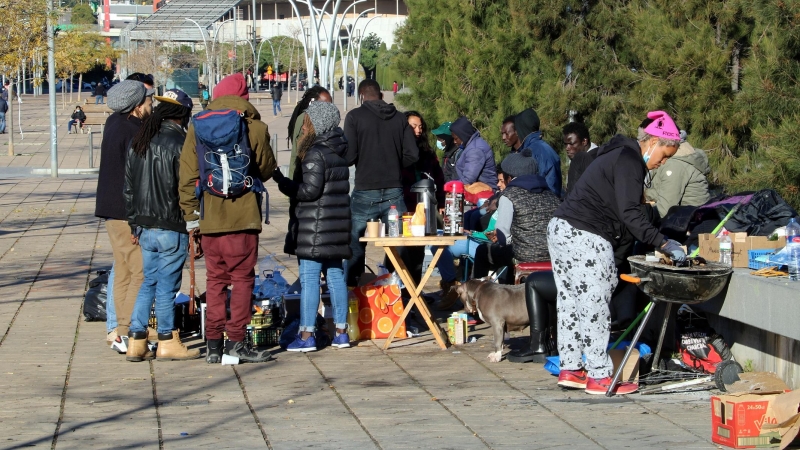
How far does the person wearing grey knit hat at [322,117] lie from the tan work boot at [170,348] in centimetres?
175

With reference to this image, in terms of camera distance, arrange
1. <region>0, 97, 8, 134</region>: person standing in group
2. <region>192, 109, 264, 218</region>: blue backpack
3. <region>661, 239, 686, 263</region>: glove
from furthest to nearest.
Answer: <region>0, 97, 8, 134</region>: person standing in group
<region>192, 109, 264, 218</region>: blue backpack
<region>661, 239, 686, 263</region>: glove

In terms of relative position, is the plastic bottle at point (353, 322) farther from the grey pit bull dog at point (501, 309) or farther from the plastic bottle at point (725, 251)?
the plastic bottle at point (725, 251)

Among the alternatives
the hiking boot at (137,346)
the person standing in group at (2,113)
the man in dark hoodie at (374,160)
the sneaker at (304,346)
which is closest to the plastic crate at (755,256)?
the man in dark hoodie at (374,160)

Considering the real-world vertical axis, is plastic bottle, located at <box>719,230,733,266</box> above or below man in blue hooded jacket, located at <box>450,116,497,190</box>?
below

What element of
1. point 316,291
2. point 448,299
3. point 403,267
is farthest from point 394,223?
point 448,299

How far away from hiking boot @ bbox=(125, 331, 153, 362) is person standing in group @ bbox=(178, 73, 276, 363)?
0.44m

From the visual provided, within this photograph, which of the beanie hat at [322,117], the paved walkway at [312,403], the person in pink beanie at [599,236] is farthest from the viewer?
the beanie hat at [322,117]

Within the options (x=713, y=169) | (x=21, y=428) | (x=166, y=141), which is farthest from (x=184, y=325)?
(x=713, y=169)

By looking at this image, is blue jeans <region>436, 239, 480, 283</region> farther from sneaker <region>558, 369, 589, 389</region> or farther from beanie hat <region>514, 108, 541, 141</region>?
sneaker <region>558, 369, 589, 389</region>

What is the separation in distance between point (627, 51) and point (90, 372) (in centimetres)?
Result: 849

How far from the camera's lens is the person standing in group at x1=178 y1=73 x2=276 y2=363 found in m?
7.20

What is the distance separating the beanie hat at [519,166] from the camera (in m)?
8.73

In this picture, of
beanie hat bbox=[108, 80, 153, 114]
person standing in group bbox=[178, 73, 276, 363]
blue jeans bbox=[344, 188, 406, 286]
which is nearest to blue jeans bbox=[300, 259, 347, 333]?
person standing in group bbox=[178, 73, 276, 363]

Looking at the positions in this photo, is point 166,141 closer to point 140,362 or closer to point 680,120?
point 140,362
